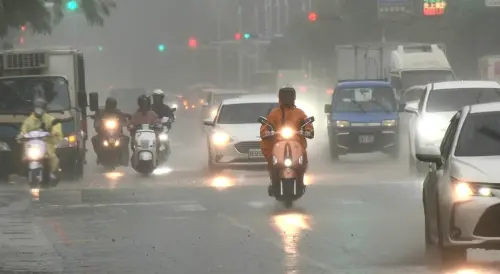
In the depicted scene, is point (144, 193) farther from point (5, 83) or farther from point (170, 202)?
point (5, 83)

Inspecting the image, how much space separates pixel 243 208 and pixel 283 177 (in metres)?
0.76

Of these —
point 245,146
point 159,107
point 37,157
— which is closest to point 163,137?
point 159,107

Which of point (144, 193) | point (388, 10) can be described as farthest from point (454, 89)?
point (388, 10)

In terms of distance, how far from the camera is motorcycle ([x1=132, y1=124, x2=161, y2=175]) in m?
29.6

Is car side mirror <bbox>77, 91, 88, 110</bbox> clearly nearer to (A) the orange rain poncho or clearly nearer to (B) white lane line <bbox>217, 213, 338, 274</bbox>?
(A) the orange rain poncho

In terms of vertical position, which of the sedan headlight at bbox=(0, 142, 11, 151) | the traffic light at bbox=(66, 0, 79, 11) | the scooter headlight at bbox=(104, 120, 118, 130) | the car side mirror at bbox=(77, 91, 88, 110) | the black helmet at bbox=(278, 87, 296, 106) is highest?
the traffic light at bbox=(66, 0, 79, 11)

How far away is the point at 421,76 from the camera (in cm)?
4881

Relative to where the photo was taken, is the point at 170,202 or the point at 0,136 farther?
the point at 0,136

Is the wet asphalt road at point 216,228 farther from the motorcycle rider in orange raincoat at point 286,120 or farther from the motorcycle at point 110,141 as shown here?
the motorcycle at point 110,141

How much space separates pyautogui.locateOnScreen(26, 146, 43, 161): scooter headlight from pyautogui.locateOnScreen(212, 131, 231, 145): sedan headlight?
5482 mm

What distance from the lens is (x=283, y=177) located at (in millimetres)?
20156

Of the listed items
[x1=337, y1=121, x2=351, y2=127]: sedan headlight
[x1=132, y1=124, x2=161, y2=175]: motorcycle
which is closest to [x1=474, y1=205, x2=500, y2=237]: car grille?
[x1=132, y1=124, x2=161, y2=175]: motorcycle

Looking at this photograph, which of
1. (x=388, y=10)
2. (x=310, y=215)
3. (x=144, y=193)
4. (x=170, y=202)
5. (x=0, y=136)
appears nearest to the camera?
(x=310, y=215)

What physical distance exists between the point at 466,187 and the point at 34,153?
14.2 m
